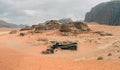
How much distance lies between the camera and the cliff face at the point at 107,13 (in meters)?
90.5

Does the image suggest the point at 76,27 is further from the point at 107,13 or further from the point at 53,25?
the point at 107,13

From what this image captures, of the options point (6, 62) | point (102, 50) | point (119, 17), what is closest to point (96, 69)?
point (6, 62)

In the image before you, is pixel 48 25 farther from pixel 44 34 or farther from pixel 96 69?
pixel 96 69

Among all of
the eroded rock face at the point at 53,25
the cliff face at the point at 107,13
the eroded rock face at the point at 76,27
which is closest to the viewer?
the eroded rock face at the point at 76,27

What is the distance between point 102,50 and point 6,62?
11.0m

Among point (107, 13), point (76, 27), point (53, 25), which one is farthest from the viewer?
point (107, 13)

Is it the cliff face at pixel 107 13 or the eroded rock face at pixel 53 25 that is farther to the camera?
the cliff face at pixel 107 13

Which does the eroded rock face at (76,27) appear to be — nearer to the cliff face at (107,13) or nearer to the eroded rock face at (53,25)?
the eroded rock face at (53,25)

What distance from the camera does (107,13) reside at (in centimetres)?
9444

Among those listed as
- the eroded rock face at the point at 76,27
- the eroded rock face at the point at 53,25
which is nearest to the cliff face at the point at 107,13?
the eroded rock face at the point at 53,25

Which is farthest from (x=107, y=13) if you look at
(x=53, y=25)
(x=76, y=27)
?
(x=76, y=27)

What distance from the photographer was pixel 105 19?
96.3 m

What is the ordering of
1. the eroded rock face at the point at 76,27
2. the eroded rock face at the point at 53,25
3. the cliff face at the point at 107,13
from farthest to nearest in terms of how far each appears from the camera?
the cliff face at the point at 107,13 < the eroded rock face at the point at 53,25 < the eroded rock face at the point at 76,27

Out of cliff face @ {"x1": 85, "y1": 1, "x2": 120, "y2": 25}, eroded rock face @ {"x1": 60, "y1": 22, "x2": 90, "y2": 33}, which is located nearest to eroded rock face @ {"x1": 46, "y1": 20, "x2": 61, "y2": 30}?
eroded rock face @ {"x1": 60, "y1": 22, "x2": 90, "y2": 33}
